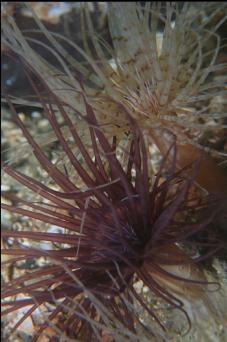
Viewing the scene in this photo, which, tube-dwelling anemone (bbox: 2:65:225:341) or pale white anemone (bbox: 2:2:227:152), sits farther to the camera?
pale white anemone (bbox: 2:2:227:152)

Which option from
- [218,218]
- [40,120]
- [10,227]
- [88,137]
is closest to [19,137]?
[40,120]

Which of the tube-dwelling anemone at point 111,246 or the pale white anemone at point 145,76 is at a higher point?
the pale white anemone at point 145,76

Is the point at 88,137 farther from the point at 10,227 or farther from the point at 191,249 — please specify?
the point at 10,227

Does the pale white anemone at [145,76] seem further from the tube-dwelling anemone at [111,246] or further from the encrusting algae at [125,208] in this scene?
the tube-dwelling anemone at [111,246]

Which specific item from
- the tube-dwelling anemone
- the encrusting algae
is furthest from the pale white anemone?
→ the tube-dwelling anemone

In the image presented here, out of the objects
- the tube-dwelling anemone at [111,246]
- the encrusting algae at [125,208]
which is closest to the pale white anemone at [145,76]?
the encrusting algae at [125,208]

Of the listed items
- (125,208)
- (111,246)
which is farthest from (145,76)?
(111,246)

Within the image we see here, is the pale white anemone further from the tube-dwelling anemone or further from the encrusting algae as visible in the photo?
the tube-dwelling anemone

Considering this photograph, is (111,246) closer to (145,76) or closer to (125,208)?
(125,208)

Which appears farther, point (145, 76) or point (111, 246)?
point (145, 76)

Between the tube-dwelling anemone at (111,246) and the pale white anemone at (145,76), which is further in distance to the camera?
the pale white anemone at (145,76)

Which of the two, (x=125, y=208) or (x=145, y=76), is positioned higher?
(x=145, y=76)
